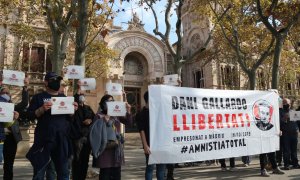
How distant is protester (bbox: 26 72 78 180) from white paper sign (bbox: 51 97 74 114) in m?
0.07

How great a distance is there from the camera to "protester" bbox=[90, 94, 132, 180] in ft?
16.4

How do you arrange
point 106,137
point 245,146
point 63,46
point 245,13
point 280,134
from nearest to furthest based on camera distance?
1. point 106,137
2. point 245,146
3. point 280,134
4. point 63,46
5. point 245,13

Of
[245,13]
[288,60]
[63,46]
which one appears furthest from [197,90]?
[288,60]

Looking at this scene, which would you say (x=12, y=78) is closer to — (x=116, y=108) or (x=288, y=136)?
(x=116, y=108)

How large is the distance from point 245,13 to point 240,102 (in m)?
7.87

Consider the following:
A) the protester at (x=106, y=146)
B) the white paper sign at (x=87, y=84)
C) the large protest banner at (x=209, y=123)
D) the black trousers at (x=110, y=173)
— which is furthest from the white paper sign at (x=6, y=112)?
the large protest banner at (x=209, y=123)

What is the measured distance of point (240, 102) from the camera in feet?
24.4

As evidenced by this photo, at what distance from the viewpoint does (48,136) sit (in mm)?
4262

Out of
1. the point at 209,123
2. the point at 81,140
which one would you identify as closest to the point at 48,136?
the point at 81,140

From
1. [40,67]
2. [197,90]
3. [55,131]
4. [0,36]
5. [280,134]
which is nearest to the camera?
[55,131]

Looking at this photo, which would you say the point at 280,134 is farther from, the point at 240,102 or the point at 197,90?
the point at 197,90

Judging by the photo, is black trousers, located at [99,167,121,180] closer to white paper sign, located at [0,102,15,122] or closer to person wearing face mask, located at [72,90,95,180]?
person wearing face mask, located at [72,90,95,180]

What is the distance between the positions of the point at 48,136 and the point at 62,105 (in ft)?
1.53

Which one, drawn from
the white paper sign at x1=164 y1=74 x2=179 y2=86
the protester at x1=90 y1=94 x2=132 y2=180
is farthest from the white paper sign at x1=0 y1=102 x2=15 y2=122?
the white paper sign at x1=164 y1=74 x2=179 y2=86
